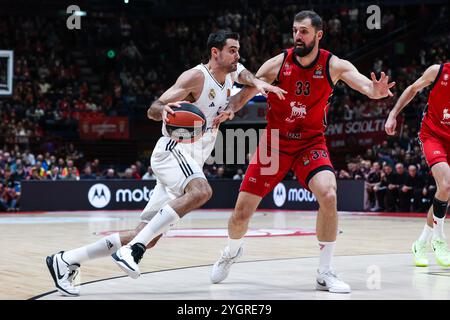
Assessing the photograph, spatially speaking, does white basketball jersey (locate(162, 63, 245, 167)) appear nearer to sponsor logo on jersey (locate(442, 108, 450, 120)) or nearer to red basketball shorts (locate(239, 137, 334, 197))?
red basketball shorts (locate(239, 137, 334, 197))

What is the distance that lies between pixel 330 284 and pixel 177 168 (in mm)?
1562

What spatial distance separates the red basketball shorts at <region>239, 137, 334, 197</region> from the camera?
6730mm

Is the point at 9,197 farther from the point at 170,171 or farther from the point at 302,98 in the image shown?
the point at 302,98

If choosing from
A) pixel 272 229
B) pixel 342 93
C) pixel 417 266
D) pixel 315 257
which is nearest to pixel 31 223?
pixel 272 229

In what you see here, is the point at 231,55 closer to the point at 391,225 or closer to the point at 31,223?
the point at 391,225

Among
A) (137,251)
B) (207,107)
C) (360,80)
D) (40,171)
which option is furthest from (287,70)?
(40,171)

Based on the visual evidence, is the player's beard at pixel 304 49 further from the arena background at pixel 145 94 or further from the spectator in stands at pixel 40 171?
the spectator in stands at pixel 40 171

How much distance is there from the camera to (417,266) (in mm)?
8156

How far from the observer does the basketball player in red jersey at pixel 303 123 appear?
6633 mm

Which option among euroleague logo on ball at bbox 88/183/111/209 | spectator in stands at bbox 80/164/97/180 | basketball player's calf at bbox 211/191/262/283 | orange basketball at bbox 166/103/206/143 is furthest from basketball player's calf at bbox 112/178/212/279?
spectator in stands at bbox 80/164/97/180

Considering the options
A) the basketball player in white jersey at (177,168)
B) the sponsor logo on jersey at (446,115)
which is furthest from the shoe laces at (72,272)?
the sponsor logo on jersey at (446,115)

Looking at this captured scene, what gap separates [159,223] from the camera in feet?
20.7

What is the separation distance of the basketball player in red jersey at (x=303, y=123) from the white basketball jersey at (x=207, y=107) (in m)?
0.12
